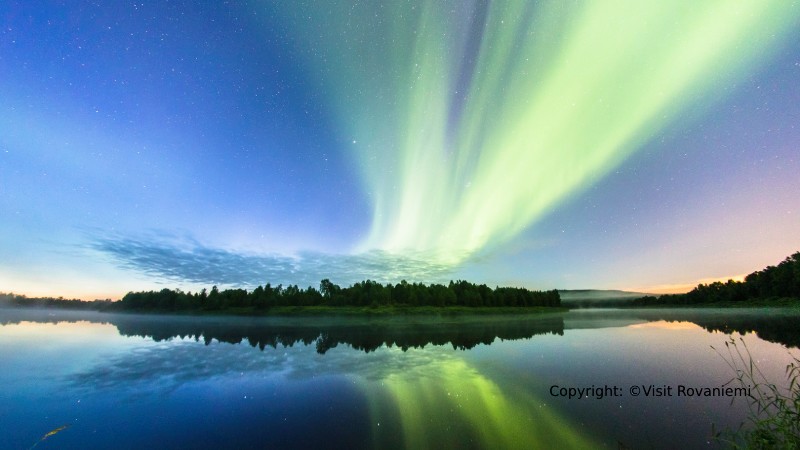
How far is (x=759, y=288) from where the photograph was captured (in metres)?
123

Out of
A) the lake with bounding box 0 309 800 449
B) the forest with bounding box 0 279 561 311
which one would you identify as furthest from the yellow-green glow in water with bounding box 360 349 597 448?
the forest with bounding box 0 279 561 311

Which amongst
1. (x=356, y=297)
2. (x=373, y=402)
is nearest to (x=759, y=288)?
(x=356, y=297)

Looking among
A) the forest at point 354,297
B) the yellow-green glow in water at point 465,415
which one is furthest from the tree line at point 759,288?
the yellow-green glow in water at point 465,415

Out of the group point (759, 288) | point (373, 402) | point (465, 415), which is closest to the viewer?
point (465, 415)

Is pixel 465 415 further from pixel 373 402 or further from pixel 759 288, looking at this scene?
pixel 759 288

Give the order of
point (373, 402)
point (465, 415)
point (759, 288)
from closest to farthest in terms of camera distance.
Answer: point (465, 415)
point (373, 402)
point (759, 288)

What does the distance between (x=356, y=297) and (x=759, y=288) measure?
149 meters

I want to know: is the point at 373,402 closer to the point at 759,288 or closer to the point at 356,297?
the point at 356,297

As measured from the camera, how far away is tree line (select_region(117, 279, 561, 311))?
136125 mm

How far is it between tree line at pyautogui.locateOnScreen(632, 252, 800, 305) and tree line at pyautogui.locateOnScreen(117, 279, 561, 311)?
7342cm

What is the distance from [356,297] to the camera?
452 feet

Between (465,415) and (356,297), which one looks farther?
(356,297)

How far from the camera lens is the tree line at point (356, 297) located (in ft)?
447

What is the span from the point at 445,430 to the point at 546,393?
782 cm
